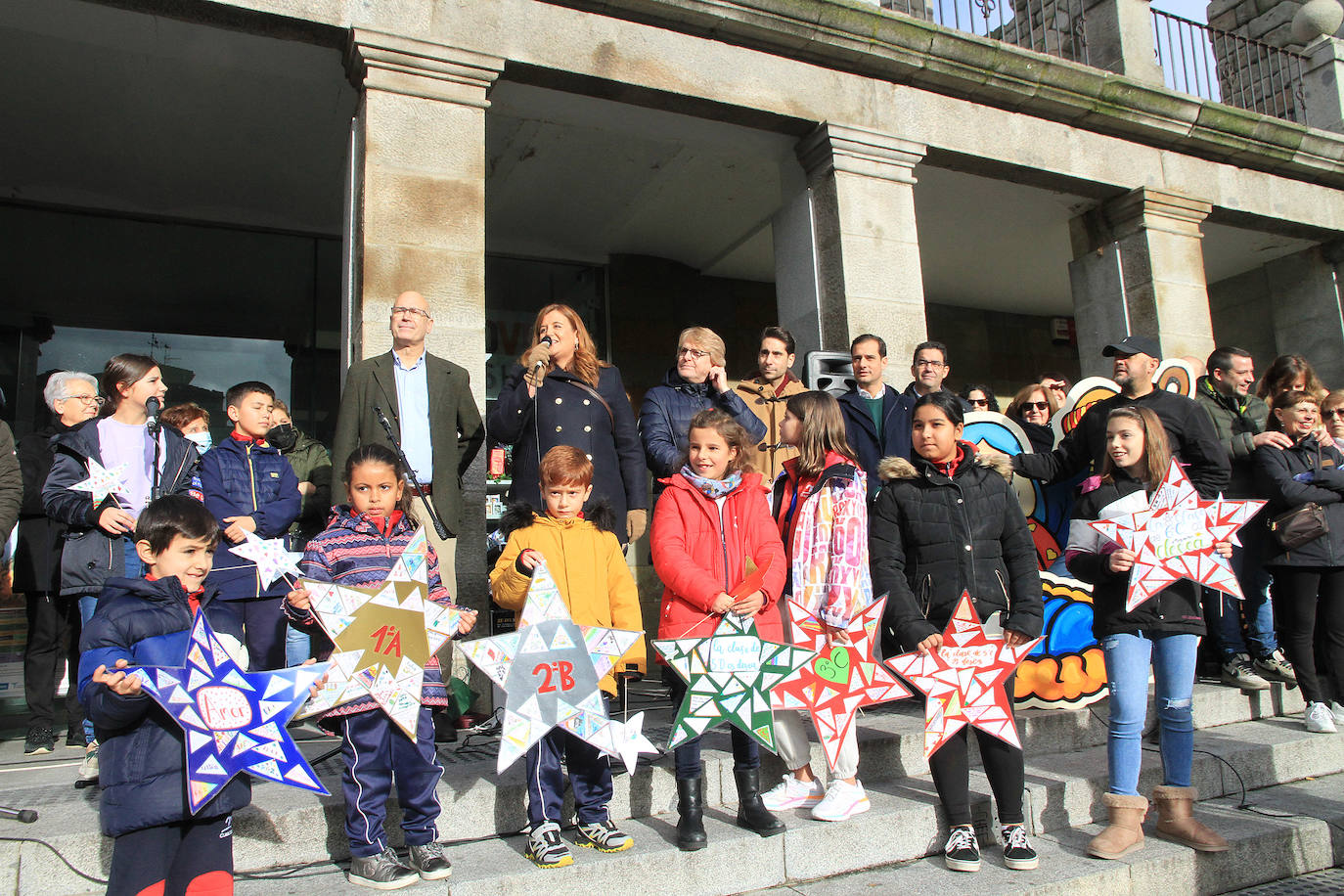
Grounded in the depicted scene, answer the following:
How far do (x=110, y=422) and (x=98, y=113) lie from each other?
14.0 feet

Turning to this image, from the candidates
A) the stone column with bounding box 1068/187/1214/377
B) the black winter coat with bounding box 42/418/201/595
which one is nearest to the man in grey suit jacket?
the black winter coat with bounding box 42/418/201/595

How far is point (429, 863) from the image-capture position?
10.6ft

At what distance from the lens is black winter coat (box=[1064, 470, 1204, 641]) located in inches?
155

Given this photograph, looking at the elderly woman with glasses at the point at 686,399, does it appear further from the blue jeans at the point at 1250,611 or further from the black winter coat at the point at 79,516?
the blue jeans at the point at 1250,611

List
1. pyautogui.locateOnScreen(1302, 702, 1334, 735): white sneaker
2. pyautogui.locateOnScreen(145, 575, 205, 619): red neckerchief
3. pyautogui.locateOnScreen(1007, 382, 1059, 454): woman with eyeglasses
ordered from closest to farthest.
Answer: pyautogui.locateOnScreen(145, 575, 205, 619): red neckerchief, pyautogui.locateOnScreen(1302, 702, 1334, 735): white sneaker, pyautogui.locateOnScreen(1007, 382, 1059, 454): woman with eyeglasses

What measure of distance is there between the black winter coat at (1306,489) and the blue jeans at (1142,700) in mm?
1892

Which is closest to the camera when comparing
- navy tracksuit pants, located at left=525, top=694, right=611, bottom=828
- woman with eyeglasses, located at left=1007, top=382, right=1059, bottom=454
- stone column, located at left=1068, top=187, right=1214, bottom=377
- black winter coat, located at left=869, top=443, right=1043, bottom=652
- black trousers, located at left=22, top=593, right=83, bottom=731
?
navy tracksuit pants, located at left=525, top=694, right=611, bottom=828

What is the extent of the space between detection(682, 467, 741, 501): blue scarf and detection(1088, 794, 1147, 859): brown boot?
2.01 metres

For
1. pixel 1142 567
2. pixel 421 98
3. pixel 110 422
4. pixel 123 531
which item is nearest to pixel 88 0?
pixel 421 98

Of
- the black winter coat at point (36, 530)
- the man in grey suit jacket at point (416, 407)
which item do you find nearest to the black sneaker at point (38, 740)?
the black winter coat at point (36, 530)

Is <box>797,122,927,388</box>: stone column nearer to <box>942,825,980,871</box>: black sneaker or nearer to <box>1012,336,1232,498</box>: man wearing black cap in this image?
<box>1012,336,1232,498</box>: man wearing black cap

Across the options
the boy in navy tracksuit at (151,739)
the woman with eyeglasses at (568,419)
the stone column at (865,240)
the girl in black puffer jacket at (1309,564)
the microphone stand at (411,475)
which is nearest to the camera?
the boy in navy tracksuit at (151,739)

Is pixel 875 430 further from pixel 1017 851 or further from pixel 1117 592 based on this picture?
pixel 1017 851

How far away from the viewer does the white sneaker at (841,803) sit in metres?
3.79
